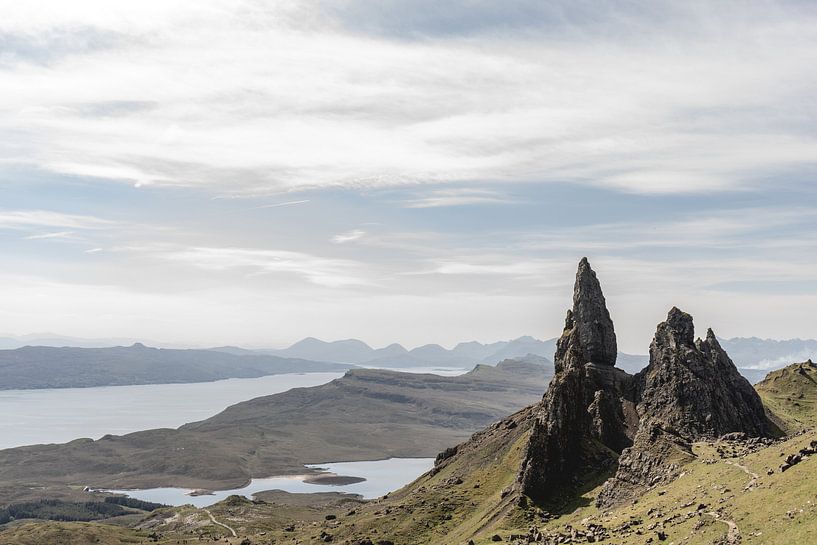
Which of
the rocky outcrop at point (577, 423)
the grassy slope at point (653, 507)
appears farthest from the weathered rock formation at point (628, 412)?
the grassy slope at point (653, 507)

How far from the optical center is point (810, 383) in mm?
196875

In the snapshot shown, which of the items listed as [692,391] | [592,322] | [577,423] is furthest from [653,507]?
[592,322]

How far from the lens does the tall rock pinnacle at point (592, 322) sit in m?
174

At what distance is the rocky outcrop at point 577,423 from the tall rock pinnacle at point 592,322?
31 centimetres

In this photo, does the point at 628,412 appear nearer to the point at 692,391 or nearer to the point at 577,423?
the point at 692,391

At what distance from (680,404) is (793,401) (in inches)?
2827

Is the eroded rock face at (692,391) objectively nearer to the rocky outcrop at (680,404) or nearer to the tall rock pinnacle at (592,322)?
the rocky outcrop at (680,404)

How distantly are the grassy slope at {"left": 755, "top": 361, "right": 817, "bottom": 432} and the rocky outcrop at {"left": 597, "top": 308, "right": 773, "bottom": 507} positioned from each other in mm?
18810

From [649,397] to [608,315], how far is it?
1418 inches

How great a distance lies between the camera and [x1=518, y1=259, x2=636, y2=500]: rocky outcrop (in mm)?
119938

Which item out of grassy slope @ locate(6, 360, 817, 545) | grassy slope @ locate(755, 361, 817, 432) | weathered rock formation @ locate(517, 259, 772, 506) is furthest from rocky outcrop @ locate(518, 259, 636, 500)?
grassy slope @ locate(755, 361, 817, 432)

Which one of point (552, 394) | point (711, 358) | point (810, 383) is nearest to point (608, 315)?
point (711, 358)

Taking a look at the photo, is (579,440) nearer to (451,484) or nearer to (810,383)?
(451,484)

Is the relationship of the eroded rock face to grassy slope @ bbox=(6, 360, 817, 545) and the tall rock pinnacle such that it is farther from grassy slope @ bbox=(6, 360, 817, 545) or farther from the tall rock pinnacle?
grassy slope @ bbox=(6, 360, 817, 545)
